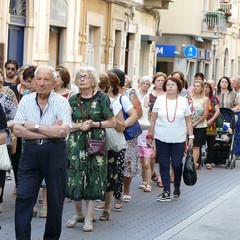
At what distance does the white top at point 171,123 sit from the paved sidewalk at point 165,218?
924 millimetres

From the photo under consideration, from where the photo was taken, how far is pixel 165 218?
11555 mm

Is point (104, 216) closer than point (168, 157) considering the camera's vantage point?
Yes

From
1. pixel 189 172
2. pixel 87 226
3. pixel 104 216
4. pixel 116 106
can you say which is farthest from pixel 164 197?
pixel 87 226

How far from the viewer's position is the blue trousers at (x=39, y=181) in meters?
8.70

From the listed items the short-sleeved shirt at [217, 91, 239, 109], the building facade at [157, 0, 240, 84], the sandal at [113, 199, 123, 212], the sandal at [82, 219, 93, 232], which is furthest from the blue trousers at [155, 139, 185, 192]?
the building facade at [157, 0, 240, 84]

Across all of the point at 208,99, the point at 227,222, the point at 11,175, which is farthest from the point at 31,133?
the point at 208,99

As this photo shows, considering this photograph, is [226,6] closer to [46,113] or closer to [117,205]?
[117,205]

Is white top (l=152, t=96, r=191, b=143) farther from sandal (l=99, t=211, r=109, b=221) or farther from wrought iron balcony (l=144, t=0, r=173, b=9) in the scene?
wrought iron balcony (l=144, t=0, r=173, b=9)

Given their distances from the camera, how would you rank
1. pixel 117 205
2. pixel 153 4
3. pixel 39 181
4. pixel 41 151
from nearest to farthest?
1. pixel 41 151
2. pixel 39 181
3. pixel 117 205
4. pixel 153 4

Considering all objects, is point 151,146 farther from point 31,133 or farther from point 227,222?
point 31,133

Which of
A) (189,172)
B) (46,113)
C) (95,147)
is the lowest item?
(189,172)

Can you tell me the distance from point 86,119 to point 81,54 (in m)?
16.7

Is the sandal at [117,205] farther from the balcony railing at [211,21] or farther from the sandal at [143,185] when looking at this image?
the balcony railing at [211,21]

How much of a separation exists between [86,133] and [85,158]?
275 mm
